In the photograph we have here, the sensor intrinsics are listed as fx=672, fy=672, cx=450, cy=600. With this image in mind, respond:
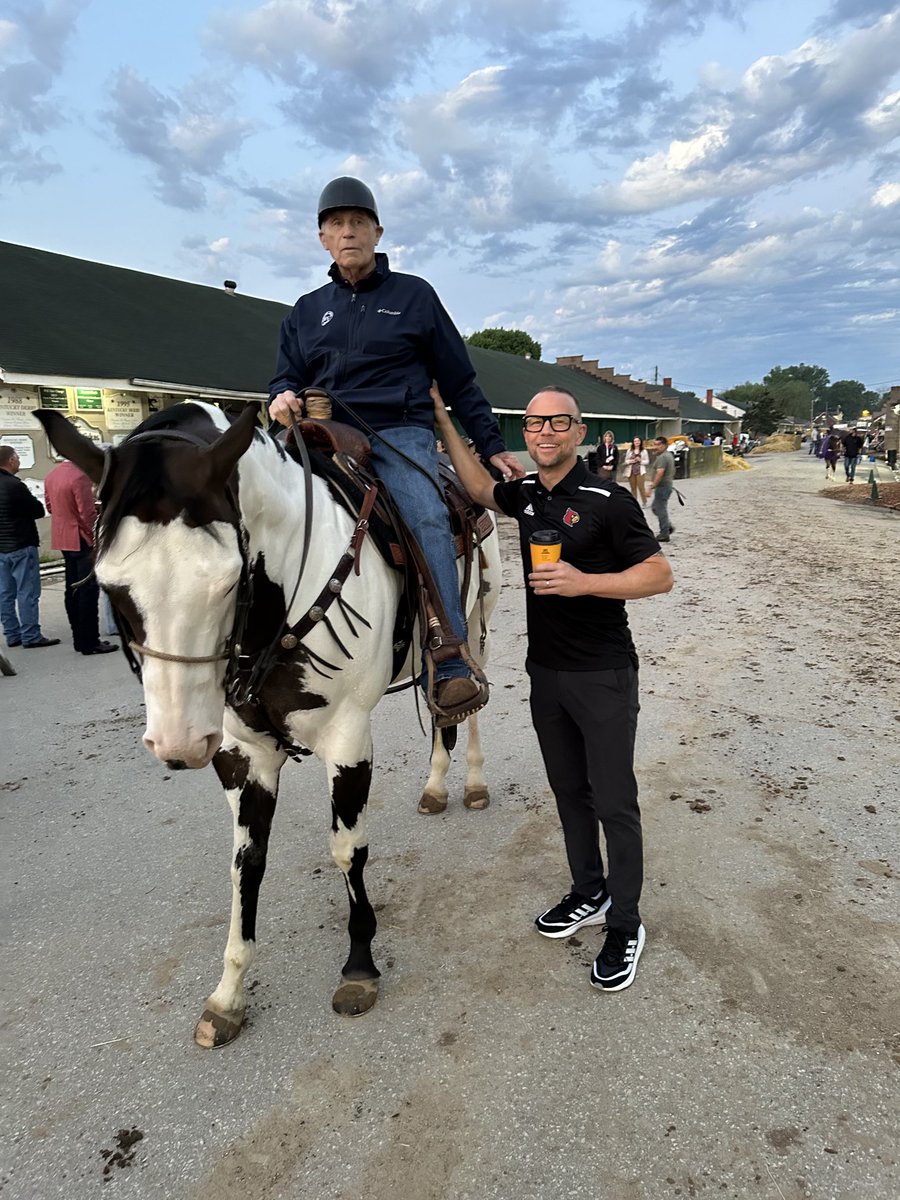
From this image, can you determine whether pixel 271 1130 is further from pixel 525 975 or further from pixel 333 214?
pixel 333 214

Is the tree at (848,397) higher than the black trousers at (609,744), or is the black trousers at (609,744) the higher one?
the tree at (848,397)

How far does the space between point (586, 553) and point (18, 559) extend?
276 inches

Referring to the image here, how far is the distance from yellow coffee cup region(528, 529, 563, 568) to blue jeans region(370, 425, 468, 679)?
49cm

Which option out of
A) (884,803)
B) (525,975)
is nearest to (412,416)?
(525,975)

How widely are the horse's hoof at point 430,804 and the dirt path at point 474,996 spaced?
6 cm

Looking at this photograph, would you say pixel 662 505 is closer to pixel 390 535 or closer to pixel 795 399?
pixel 390 535

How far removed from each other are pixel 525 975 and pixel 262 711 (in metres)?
1.45

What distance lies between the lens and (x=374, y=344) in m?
2.80

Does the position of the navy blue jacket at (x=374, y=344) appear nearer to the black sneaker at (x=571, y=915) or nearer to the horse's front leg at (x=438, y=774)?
the horse's front leg at (x=438, y=774)

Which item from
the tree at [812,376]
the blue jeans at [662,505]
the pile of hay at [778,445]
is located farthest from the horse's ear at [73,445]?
the tree at [812,376]

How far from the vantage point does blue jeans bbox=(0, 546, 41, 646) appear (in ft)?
23.8

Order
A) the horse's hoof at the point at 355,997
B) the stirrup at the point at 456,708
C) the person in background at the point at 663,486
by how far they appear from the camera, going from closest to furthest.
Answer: the horse's hoof at the point at 355,997 → the stirrup at the point at 456,708 → the person in background at the point at 663,486

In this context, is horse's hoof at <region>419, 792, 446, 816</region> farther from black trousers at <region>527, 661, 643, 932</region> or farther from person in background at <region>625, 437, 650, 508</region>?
person in background at <region>625, 437, 650, 508</region>

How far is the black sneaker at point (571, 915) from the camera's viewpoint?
9.19 feet
